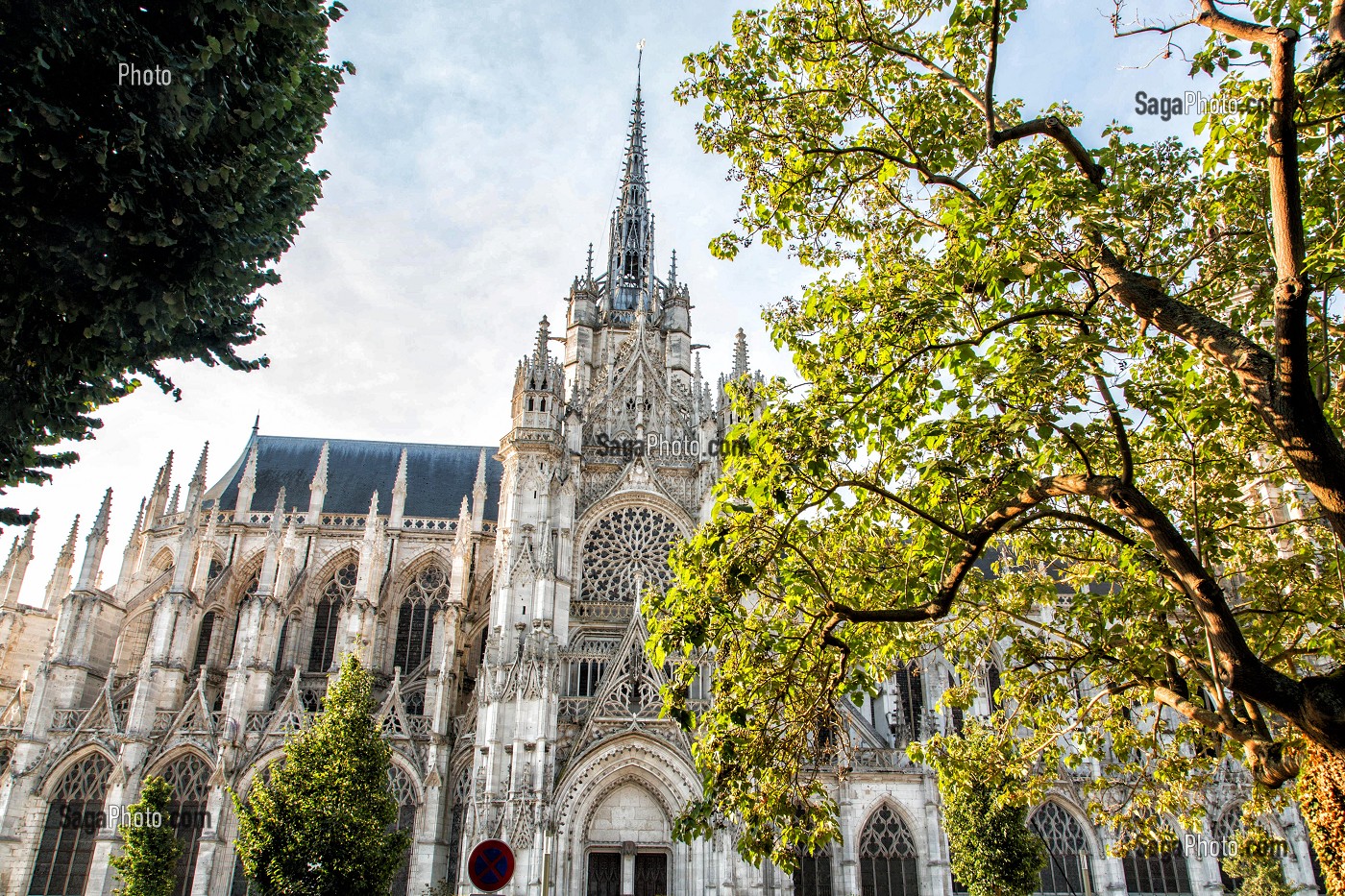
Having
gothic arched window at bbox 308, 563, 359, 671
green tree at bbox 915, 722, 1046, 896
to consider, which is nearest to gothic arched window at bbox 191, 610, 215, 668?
A: gothic arched window at bbox 308, 563, 359, 671

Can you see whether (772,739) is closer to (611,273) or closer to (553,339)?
(553,339)

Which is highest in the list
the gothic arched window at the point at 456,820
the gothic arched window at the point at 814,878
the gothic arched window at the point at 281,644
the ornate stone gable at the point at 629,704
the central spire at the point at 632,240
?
the central spire at the point at 632,240

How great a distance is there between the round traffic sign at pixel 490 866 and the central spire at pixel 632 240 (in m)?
25.4

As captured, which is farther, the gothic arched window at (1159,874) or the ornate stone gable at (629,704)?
the gothic arched window at (1159,874)

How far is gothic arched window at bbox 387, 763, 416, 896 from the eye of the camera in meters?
25.1

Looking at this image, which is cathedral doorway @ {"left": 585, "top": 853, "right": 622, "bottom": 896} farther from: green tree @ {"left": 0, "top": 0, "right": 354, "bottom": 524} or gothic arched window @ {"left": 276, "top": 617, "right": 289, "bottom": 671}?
green tree @ {"left": 0, "top": 0, "right": 354, "bottom": 524}

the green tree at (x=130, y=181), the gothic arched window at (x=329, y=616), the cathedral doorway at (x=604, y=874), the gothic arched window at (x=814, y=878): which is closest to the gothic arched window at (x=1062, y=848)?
the gothic arched window at (x=814, y=878)

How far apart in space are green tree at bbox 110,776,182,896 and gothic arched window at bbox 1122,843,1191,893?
982 inches

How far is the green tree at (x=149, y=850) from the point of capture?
840 inches

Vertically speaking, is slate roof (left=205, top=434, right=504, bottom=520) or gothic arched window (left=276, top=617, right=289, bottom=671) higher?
slate roof (left=205, top=434, right=504, bottom=520)

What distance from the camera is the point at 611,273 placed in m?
36.3

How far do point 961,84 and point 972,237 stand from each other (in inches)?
71.6

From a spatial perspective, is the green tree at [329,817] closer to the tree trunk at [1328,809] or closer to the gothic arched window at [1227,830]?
the tree trunk at [1328,809]

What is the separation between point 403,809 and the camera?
1018 inches
